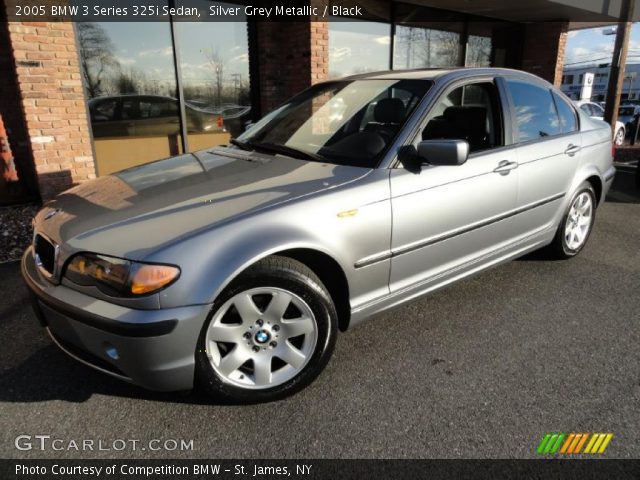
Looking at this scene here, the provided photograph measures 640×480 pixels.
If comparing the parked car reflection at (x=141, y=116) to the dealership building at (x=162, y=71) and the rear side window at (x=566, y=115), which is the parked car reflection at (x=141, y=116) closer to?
the dealership building at (x=162, y=71)

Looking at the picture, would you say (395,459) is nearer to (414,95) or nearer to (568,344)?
(568,344)

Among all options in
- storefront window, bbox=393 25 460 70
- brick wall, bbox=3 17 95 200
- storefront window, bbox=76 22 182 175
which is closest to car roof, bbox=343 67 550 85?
brick wall, bbox=3 17 95 200

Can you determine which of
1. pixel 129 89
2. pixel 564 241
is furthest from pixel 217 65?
pixel 564 241

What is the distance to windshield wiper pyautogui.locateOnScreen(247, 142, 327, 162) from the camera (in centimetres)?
292

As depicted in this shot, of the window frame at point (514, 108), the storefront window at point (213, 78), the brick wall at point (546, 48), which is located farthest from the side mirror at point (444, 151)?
the brick wall at point (546, 48)

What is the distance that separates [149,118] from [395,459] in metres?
6.59

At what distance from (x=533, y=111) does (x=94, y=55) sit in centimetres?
577

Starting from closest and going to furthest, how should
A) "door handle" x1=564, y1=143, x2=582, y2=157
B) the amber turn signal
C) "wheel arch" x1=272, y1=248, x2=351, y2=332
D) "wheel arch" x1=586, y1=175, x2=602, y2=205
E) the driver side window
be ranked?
the amber turn signal, "wheel arch" x1=272, y1=248, x2=351, y2=332, the driver side window, "door handle" x1=564, y1=143, x2=582, y2=157, "wheel arch" x1=586, y1=175, x2=602, y2=205

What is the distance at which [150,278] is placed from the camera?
6.63ft

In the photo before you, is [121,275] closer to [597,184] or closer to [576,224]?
[576,224]

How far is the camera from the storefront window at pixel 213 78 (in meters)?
7.42

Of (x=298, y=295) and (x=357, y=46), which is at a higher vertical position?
(x=357, y=46)

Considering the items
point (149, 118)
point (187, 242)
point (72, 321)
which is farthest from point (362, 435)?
point (149, 118)

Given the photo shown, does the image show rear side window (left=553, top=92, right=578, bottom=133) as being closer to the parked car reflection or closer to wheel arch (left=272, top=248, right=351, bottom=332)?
wheel arch (left=272, top=248, right=351, bottom=332)
